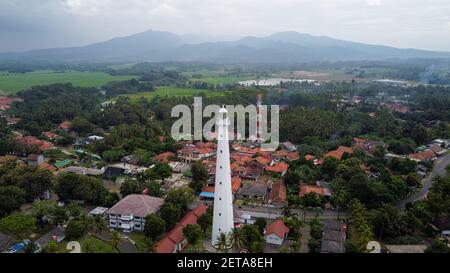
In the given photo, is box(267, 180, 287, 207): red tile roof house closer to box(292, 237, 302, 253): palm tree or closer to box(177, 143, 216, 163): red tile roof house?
box(292, 237, 302, 253): palm tree

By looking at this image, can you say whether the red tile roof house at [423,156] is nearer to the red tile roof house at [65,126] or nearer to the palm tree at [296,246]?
the palm tree at [296,246]

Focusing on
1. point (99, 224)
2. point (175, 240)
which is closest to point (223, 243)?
point (175, 240)

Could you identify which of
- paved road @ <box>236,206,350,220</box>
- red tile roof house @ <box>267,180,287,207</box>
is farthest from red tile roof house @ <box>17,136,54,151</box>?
red tile roof house @ <box>267,180,287,207</box>

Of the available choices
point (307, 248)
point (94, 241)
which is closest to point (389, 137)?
point (307, 248)

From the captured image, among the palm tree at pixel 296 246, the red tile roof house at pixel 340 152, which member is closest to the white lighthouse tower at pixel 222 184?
the palm tree at pixel 296 246
